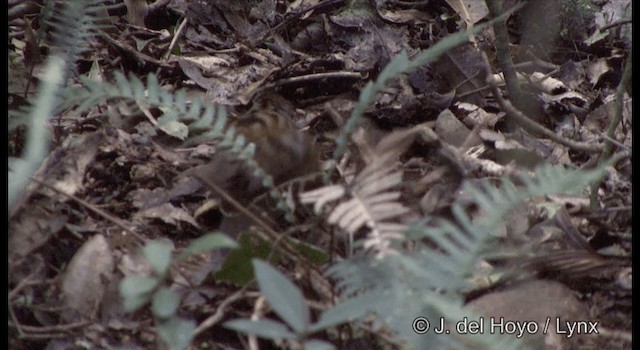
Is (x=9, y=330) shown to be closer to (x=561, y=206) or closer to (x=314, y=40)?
(x=561, y=206)

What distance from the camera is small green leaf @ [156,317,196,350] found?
3.80 ft

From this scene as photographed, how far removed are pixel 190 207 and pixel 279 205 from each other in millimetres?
448

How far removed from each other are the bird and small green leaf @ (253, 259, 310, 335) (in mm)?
445

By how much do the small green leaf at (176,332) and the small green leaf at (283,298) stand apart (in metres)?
0.15

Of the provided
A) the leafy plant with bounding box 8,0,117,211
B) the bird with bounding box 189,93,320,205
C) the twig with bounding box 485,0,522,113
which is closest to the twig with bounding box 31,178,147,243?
the leafy plant with bounding box 8,0,117,211

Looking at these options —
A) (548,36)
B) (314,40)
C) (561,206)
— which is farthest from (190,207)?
(548,36)

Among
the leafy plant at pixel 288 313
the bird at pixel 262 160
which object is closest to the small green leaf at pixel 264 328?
the leafy plant at pixel 288 313

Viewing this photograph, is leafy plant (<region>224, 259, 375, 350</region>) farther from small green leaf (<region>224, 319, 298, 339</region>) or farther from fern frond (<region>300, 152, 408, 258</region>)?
fern frond (<region>300, 152, 408, 258</region>)

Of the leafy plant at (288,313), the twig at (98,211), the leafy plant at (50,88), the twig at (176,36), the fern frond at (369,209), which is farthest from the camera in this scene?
the twig at (176,36)

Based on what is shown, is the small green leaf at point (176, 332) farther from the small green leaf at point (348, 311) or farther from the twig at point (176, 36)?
the twig at point (176, 36)

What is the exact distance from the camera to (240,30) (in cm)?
289

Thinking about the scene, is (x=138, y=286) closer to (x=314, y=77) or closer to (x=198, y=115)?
(x=198, y=115)

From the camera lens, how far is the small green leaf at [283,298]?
108 cm

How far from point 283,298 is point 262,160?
0.70m
